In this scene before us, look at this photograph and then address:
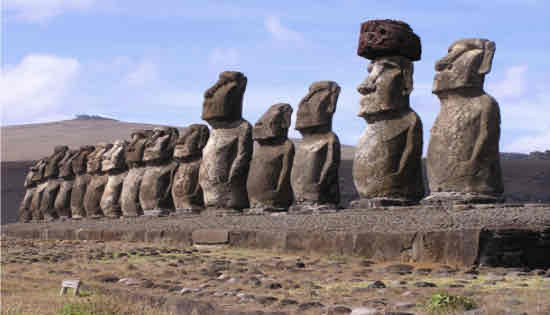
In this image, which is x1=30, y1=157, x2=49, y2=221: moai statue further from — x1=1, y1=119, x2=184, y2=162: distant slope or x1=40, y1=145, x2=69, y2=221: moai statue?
x1=1, y1=119, x2=184, y2=162: distant slope

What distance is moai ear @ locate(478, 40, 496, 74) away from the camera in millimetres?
10555

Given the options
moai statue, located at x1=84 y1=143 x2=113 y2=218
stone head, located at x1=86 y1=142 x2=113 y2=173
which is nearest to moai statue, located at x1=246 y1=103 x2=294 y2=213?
moai statue, located at x1=84 y1=143 x2=113 y2=218

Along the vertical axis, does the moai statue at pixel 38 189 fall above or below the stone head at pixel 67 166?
below

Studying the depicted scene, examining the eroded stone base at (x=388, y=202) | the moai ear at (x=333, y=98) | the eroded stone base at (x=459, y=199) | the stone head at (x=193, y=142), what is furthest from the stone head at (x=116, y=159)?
the eroded stone base at (x=459, y=199)

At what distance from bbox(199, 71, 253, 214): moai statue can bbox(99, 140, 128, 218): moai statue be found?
17.6 ft

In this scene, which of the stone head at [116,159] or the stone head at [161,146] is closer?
the stone head at [161,146]

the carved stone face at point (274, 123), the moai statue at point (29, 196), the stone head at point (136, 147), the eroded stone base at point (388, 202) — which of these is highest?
the carved stone face at point (274, 123)

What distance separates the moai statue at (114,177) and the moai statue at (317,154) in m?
8.52

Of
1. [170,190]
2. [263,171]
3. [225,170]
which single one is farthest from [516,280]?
[170,190]

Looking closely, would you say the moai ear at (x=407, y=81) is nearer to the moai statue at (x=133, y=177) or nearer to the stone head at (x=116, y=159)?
the moai statue at (x=133, y=177)

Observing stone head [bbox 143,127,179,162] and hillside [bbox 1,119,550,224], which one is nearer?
stone head [bbox 143,127,179,162]

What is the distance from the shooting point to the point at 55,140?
270ft

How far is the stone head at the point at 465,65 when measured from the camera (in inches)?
416

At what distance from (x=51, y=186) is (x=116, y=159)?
485 cm
